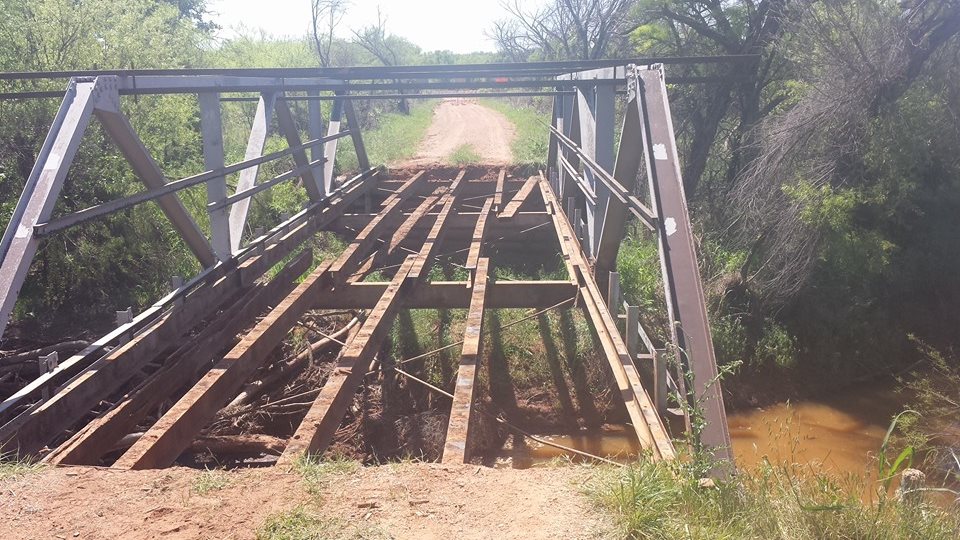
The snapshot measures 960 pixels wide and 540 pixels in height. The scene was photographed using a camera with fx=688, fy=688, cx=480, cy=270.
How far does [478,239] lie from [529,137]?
49.1 ft

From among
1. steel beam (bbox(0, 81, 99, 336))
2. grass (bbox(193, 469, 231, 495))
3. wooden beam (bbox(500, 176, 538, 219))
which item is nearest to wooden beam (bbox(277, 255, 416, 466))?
grass (bbox(193, 469, 231, 495))

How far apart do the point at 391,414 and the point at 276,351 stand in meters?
1.58

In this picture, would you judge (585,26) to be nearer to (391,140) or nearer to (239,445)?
(391,140)

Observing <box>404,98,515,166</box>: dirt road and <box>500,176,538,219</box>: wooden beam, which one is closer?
<box>500,176,538,219</box>: wooden beam

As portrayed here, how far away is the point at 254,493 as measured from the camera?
2.96 meters

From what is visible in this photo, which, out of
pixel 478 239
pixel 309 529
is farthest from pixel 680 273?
pixel 478 239

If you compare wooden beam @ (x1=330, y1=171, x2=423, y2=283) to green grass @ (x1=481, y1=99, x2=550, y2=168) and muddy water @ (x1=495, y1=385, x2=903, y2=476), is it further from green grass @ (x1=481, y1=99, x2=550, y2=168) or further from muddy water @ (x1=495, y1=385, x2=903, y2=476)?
green grass @ (x1=481, y1=99, x2=550, y2=168)

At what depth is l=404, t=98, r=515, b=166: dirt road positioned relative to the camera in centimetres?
1853

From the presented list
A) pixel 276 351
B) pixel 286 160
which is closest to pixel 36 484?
pixel 276 351

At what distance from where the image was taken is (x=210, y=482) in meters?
3.05

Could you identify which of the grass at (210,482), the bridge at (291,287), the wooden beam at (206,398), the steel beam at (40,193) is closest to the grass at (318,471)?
the bridge at (291,287)

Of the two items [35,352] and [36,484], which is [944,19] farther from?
[35,352]

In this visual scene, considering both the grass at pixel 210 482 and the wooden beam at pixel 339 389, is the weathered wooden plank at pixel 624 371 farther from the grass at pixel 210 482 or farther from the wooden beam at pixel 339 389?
the grass at pixel 210 482

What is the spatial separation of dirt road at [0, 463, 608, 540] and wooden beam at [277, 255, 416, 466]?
13.9 inches
